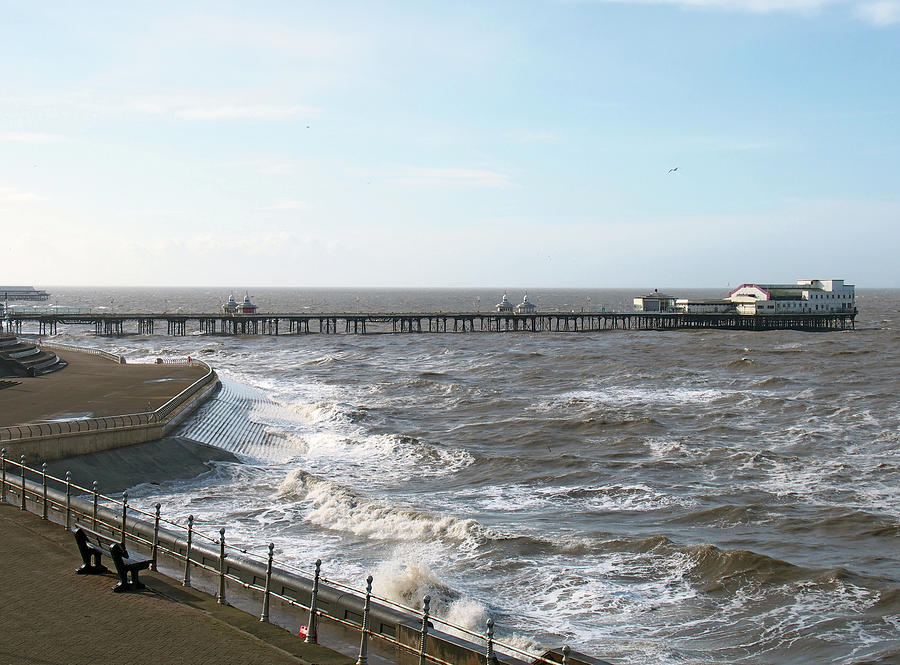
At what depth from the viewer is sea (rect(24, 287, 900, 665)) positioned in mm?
18594

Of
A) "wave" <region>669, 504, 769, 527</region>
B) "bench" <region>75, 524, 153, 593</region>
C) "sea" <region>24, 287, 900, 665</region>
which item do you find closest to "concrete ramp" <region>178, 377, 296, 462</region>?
"sea" <region>24, 287, 900, 665</region>

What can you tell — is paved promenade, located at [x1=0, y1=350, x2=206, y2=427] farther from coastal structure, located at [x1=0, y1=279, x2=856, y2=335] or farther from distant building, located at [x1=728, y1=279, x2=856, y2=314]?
distant building, located at [x1=728, y1=279, x2=856, y2=314]

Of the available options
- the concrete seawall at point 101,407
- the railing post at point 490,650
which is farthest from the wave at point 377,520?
the railing post at point 490,650

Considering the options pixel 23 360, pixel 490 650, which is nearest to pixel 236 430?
pixel 23 360

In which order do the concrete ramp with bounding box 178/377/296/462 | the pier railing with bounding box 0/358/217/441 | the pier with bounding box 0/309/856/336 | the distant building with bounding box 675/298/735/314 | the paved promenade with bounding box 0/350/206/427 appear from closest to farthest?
the pier railing with bounding box 0/358/217/441, the paved promenade with bounding box 0/350/206/427, the concrete ramp with bounding box 178/377/296/462, the pier with bounding box 0/309/856/336, the distant building with bounding box 675/298/735/314

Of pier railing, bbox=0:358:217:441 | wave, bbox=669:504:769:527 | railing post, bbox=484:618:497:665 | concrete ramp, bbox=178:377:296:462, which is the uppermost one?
railing post, bbox=484:618:497:665

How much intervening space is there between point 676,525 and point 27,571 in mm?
18635

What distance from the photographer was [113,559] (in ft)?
41.5

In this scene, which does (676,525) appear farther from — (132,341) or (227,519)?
(132,341)

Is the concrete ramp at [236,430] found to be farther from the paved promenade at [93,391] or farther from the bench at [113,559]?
the bench at [113,559]

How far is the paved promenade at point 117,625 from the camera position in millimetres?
10406

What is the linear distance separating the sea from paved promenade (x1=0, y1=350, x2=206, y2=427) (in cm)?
433

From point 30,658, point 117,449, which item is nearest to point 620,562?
point 30,658

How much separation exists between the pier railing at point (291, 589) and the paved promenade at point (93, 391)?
15.8 meters
